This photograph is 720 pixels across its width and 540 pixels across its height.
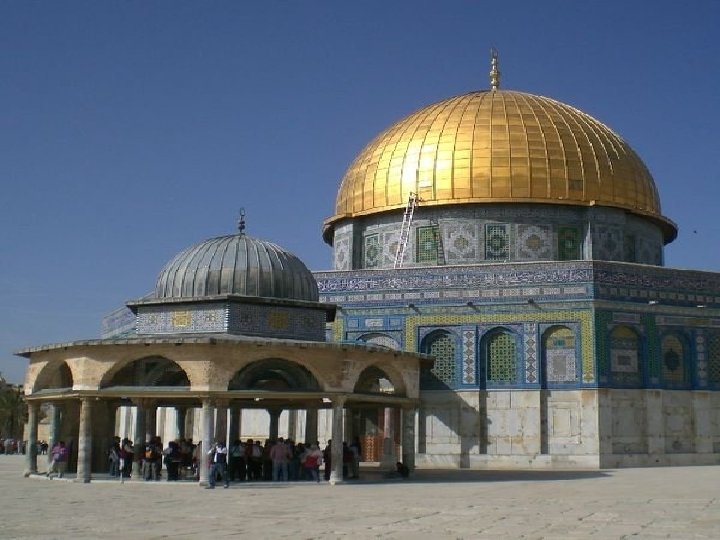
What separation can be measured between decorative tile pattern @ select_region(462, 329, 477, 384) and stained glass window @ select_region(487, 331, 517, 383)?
0.36 m

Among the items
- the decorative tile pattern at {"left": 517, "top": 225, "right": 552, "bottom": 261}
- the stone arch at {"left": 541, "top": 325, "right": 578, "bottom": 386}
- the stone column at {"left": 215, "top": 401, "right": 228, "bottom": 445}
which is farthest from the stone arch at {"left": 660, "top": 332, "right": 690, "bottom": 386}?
the stone column at {"left": 215, "top": 401, "right": 228, "bottom": 445}

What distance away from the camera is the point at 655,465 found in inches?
909

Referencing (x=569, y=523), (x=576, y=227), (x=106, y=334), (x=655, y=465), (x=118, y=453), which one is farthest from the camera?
(x=106, y=334)

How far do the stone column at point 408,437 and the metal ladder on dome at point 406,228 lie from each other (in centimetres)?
871

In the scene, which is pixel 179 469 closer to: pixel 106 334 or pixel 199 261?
pixel 199 261

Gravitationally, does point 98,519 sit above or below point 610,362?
below

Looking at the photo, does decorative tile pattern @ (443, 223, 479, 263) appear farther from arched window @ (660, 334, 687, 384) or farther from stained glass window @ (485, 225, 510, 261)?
arched window @ (660, 334, 687, 384)

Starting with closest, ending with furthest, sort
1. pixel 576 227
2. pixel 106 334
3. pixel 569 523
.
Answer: pixel 569 523
pixel 576 227
pixel 106 334

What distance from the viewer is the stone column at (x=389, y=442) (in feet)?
69.9

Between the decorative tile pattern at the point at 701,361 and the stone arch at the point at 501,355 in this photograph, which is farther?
the decorative tile pattern at the point at 701,361

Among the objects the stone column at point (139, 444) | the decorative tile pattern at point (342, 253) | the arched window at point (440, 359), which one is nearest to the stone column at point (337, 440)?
the stone column at point (139, 444)

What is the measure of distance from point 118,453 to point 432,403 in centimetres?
868

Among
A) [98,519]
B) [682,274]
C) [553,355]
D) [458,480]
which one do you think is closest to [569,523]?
[98,519]

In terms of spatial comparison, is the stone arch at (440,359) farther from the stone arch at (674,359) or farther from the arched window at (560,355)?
the stone arch at (674,359)
